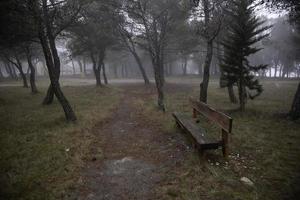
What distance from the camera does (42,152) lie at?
7.45 metres

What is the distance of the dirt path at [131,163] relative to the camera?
5379 millimetres

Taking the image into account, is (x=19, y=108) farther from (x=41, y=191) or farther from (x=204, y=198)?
(x=204, y=198)

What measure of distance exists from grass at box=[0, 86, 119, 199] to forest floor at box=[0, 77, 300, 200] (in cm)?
2

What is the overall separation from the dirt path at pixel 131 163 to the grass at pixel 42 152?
518 mm

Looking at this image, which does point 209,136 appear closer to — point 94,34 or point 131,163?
point 131,163

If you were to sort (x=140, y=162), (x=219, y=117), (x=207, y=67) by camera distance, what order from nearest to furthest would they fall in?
(x=219, y=117)
(x=140, y=162)
(x=207, y=67)

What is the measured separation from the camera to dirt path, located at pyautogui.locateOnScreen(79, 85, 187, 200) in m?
5.38

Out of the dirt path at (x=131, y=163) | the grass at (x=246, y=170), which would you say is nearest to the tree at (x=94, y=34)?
the dirt path at (x=131, y=163)

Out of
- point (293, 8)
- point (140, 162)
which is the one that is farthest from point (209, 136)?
point (293, 8)

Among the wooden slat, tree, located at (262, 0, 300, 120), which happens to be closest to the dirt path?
the wooden slat

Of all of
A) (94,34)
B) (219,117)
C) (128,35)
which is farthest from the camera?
(94,34)

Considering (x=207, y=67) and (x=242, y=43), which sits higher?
(x=242, y=43)

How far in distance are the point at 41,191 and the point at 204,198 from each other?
3.53 metres

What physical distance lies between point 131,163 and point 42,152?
2.90 meters
